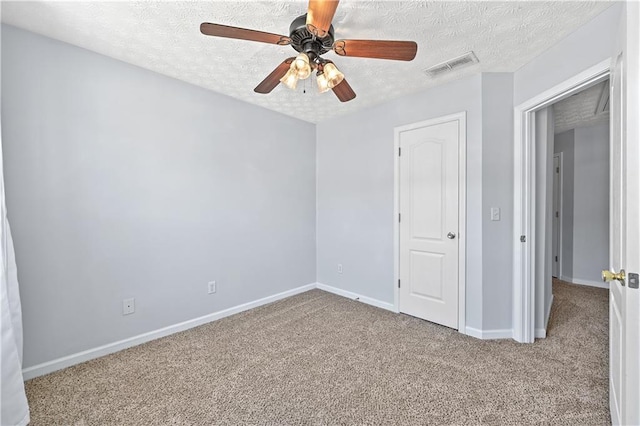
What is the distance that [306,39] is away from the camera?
1.60 metres

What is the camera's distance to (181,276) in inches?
105

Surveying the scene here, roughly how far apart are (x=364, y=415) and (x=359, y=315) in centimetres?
143

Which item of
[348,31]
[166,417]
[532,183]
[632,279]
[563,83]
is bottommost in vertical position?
[166,417]

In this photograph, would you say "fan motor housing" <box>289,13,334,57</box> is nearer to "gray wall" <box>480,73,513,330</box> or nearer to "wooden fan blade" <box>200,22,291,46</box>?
"wooden fan blade" <box>200,22,291,46</box>

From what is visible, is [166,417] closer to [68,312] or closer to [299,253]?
[68,312]

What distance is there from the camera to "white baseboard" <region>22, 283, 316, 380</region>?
76.7 inches

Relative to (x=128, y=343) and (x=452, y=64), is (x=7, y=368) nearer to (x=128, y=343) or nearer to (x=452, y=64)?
(x=128, y=343)

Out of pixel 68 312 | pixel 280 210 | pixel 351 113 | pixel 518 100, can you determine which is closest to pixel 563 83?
pixel 518 100

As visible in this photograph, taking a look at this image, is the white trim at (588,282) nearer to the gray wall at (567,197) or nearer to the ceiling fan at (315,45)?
the gray wall at (567,197)

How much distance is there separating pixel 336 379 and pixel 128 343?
1763 millimetres

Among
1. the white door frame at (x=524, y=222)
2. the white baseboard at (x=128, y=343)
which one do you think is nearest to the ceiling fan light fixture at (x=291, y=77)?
the white door frame at (x=524, y=222)

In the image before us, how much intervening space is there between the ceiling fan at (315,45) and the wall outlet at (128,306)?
6.93ft

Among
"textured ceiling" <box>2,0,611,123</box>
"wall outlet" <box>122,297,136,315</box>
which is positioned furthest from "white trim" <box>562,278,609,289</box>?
"wall outlet" <box>122,297,136,315</box>

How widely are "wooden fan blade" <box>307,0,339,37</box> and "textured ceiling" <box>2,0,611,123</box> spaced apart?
437 mm
